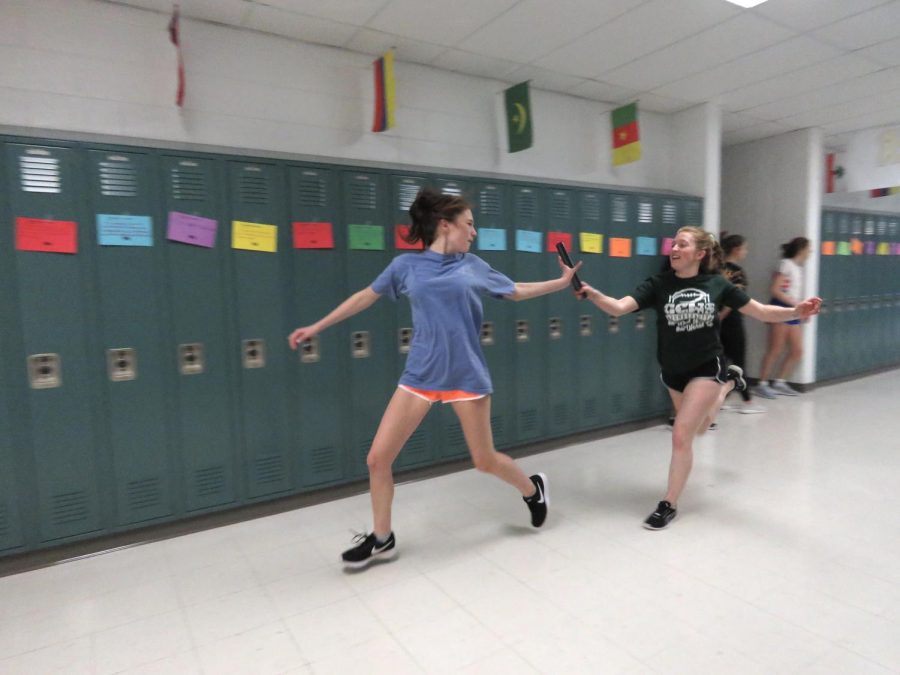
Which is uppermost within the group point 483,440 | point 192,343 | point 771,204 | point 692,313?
point 771,204

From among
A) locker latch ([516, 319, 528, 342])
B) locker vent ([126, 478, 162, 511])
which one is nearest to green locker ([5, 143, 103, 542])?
locker vent ([126, 478, 162, 511])

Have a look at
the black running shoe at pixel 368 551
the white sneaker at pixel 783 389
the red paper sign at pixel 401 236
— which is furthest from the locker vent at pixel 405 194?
the white sneaker at pixel 783 389

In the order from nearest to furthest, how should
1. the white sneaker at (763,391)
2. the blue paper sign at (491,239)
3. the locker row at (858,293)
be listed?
1. the blue paper sign at (491,239)
2. the white sneaker at (763,391)
3. the locker row at (858,293)

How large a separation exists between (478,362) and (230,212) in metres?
1.50

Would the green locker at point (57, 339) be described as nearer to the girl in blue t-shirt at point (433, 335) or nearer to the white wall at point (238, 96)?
the white wall at point (238, 96)

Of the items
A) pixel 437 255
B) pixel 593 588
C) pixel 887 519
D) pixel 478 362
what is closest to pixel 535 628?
pixel 593 588

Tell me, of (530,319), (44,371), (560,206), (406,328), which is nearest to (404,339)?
(406,328)

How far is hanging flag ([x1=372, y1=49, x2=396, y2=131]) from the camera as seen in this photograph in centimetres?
311

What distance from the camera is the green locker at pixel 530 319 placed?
3609 mm

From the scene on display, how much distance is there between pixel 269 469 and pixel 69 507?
0.88m

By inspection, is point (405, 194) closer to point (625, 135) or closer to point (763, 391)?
point (625, 135)

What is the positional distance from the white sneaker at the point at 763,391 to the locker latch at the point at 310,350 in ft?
15.7

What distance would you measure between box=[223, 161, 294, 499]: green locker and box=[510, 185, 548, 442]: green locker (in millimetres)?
1565

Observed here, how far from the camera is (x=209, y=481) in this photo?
2689mm
